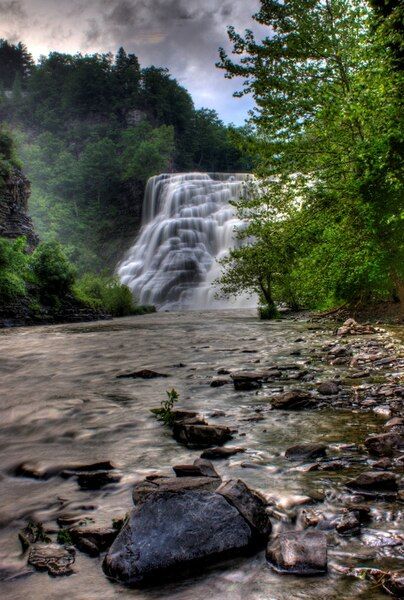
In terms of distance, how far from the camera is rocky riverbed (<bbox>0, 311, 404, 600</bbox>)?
1738 mm

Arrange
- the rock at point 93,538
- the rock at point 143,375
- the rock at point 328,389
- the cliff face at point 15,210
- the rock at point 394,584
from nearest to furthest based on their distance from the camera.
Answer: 1. the rock at point 394,584
2. the rock at point 93,538
3. the rock at point 328,389
4. the rock at point 143,375
5. the cliff face at point 15,210

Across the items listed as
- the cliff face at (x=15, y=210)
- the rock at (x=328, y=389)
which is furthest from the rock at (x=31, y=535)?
the cliff face at (x=15, y=210)

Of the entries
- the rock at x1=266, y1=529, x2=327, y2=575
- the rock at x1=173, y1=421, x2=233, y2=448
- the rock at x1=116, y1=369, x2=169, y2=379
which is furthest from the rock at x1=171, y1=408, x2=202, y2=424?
the rock at x1=116, y1=369, x2=169, y2=379

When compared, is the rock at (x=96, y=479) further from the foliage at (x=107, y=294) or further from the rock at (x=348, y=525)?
the foliage at (x=107, y=294)

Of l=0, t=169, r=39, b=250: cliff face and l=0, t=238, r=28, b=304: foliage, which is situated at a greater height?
l=0, t=169, r=39, b=250: cliff face

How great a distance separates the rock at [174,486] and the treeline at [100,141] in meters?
57.4

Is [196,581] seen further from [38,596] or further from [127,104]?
[127,104]

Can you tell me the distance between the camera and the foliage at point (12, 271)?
25.3 m

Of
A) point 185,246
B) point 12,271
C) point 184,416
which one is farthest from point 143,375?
point 185,246

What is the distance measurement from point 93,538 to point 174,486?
422 mm

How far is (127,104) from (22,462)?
90.4 metres

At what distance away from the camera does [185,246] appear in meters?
48.4

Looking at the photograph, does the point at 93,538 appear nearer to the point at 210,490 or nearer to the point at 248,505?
the point at 210,490

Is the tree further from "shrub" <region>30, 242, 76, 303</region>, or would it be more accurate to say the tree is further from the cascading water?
"shrub" <region>30, 242, 76, 303</region>
